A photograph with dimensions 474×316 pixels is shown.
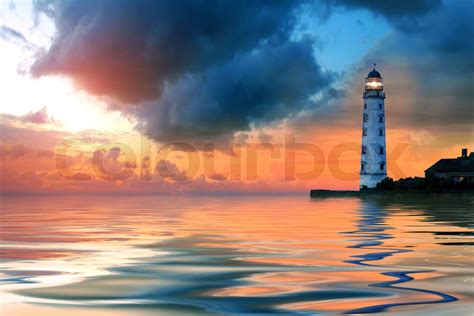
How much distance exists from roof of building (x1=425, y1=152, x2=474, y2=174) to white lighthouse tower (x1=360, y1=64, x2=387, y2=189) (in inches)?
321

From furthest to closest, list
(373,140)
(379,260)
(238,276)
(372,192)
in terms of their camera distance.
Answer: (373,140)
(372,192)
(379,260)
(238,276)

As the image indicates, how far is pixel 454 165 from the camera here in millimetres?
93875

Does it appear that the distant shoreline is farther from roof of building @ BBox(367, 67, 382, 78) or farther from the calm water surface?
the calm water surface

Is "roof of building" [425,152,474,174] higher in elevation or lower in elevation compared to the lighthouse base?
higher

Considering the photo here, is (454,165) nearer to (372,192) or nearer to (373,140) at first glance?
(373,140)

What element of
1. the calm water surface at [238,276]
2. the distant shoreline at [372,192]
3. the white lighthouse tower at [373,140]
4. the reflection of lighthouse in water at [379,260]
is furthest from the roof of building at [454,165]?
the calm water surface at [238,276]

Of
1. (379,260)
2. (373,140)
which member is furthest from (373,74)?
(379,260)

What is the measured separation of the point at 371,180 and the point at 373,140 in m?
5.46

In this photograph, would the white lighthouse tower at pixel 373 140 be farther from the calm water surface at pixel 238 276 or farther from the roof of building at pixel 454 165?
the calm water surface at pixel 238 276

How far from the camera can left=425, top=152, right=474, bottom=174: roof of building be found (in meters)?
91.8

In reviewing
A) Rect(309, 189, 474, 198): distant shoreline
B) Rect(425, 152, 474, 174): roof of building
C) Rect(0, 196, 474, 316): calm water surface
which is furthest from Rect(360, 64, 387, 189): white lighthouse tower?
Rect(0, 196, 474, 316): calm water surface

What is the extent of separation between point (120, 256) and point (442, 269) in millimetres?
7016

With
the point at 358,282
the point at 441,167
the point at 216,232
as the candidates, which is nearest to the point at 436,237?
the point at 216,232

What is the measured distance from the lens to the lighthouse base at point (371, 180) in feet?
306
